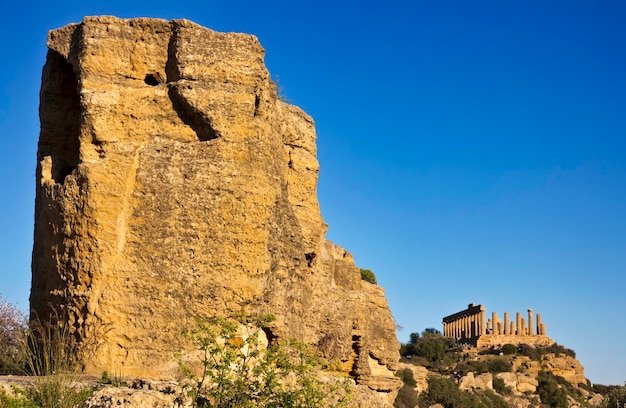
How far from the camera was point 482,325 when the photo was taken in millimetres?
78438

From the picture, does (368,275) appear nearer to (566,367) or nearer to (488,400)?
(488,400)

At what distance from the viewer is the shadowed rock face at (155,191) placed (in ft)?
30.7

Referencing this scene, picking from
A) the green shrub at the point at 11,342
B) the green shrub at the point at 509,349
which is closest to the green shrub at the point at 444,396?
the green shrub at the point at 11,342

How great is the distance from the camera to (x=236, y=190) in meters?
9.73

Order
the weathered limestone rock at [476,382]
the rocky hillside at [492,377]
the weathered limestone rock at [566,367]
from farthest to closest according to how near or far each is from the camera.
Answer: the weathered limestone rock at [566,367], the weathered limestone rock at [476,382], the rocky hillside at [492,377]

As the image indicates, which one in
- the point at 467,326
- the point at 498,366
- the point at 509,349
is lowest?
the point at 498,366

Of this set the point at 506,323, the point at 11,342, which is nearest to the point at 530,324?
the point at 506,323

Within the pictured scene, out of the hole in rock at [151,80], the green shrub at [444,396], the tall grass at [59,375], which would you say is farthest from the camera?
the green shrub at [444,396]

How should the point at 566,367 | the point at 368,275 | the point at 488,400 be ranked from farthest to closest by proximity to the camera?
1. the point at 566,367
2. the point at 488,400
3. the point at 368,275

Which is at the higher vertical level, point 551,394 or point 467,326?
point 467,326

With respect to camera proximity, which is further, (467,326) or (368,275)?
(467,326)

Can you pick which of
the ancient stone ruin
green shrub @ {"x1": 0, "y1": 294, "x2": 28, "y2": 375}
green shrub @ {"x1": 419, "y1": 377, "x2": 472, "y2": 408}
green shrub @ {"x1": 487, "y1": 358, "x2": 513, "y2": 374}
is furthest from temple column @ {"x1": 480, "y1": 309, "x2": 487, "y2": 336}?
green shrub @ {"x1": 0, "y1": 294, "x2": 28, "y2": 375}

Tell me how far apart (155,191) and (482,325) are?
71.9 metres

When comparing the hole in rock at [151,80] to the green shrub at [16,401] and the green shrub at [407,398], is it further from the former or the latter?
the green shrub at [407,398]
